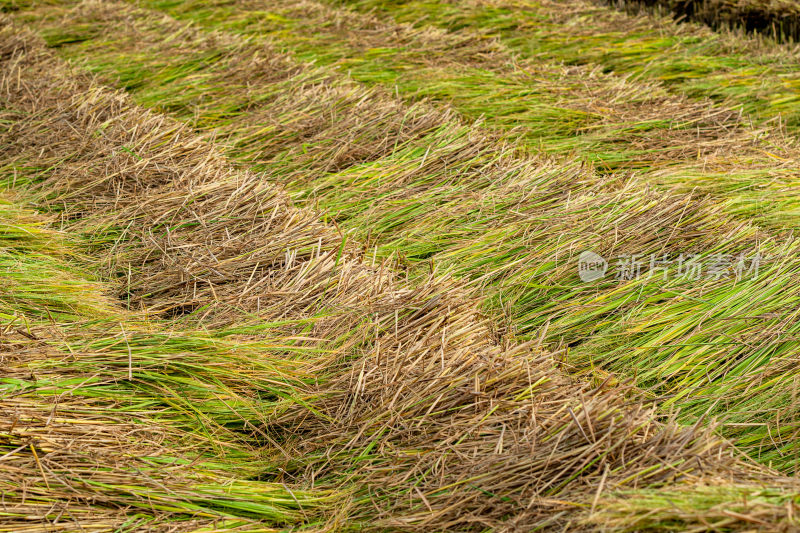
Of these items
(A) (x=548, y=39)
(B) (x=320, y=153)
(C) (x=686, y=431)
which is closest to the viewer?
(C) (x=686, y=431)

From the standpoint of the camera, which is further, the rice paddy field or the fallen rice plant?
the fallen rice plant

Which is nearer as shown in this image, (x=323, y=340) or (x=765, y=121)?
(x=323, y=340)

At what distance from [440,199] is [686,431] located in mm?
1543

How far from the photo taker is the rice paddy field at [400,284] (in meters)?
1.74

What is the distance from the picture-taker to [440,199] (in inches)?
119

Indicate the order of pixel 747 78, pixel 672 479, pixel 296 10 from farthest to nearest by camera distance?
pixel 296 10 → pixel 747 78 → pixel 672 479

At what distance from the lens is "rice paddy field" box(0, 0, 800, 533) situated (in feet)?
5.71

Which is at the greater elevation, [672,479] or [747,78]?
[747,78]

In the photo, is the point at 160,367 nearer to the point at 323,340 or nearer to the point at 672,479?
the point at 323,340

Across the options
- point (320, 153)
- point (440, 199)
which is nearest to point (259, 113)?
point (320, 153)

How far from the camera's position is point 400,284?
8.30 ft

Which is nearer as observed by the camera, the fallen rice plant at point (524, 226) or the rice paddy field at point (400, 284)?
the rice paddy field at point (400, 284)

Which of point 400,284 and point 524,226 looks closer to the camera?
point 400,284

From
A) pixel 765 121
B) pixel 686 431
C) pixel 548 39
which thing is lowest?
pixel 686 431
